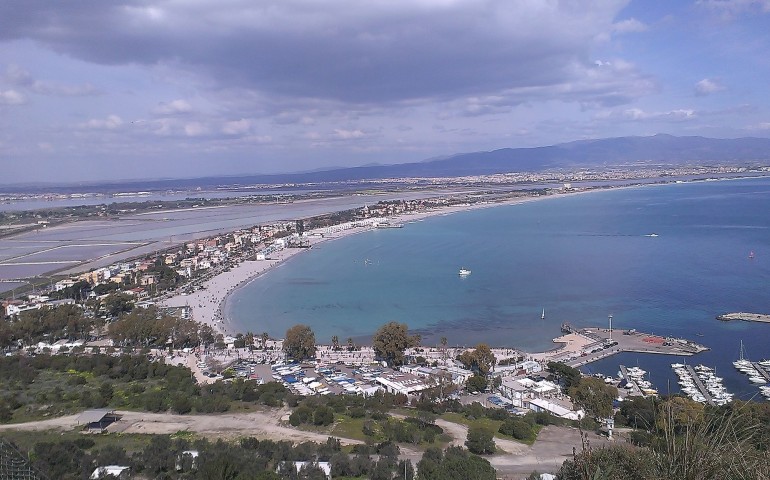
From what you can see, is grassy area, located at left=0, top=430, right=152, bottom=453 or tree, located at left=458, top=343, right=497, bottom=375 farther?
tree, located at left=458, top=343, right=497, bottom=375

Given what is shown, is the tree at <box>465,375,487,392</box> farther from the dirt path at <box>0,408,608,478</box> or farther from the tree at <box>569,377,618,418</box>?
the dirt path at <box>0,408,608,478</box>

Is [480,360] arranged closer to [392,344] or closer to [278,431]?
[392,344]

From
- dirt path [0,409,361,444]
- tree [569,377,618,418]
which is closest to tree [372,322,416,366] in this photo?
dirt path [0,409,361,444]

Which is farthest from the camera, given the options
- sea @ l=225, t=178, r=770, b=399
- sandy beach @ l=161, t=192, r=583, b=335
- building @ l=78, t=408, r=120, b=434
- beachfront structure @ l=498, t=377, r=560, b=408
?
sandy beach @ l=161, t=192, r=583, b=335

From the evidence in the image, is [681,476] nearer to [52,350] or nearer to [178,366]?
[178,366]

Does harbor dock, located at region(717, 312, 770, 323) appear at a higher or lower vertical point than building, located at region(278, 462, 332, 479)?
lower

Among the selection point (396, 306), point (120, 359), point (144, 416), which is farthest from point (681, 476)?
point (396, 306)
